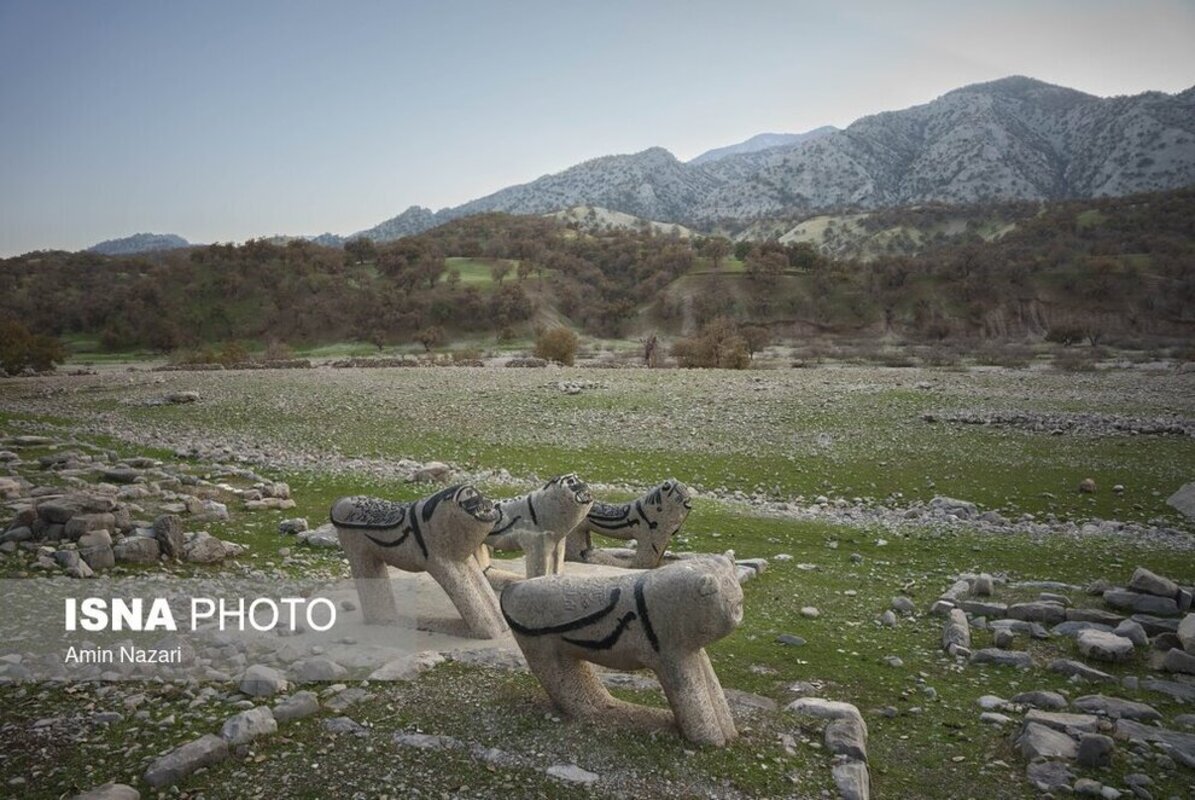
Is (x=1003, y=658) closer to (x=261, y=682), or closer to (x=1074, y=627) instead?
(x=1074, y=627)

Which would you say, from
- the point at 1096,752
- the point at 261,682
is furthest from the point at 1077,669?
the point at 261,682

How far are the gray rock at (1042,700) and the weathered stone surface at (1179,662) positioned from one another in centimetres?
177

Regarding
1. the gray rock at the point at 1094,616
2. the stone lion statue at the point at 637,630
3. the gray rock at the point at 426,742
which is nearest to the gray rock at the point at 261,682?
the gray rock at the point at 426,742

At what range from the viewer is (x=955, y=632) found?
8820 mm

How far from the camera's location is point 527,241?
110 metres

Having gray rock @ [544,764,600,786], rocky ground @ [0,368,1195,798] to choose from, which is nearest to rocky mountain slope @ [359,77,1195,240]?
rocky ground @ [0,368,1195,798]

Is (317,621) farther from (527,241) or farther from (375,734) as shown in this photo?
(527,241)

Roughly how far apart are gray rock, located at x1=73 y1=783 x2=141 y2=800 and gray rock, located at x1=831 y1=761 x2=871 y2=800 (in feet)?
17.1

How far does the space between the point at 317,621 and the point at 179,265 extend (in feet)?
304

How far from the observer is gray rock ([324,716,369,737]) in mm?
6215

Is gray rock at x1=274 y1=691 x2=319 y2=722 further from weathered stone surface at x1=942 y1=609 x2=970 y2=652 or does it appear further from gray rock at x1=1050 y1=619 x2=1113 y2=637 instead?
gray rock at x1=1050 y1=619 x2=1113 y2=637

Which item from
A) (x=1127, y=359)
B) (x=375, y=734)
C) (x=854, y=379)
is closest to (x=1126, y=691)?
(x=375, y=734)

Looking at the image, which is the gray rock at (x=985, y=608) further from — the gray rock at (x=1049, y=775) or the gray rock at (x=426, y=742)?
the gray rock at (x=426, y=742)

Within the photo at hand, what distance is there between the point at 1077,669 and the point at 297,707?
8045 millimetres
